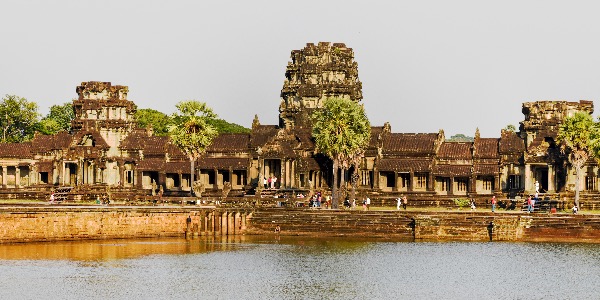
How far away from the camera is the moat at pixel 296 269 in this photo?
8119 centimetres

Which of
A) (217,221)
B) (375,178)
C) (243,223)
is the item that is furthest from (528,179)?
(217,221)

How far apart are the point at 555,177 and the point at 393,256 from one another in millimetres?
33291

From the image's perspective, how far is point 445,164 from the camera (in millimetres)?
133875

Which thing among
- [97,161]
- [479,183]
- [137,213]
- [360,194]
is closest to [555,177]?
[479,183]

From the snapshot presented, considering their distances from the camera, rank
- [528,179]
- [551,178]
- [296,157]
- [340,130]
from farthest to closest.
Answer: [296,157] < [528,179] < [551,178] < [340,130]

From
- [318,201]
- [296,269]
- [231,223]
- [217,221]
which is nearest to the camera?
[296,269]

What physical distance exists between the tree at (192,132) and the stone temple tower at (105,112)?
1678cm

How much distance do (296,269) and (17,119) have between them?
9957cm

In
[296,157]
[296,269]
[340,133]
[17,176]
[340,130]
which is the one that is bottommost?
[296,269]

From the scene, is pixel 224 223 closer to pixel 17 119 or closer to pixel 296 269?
pixel 296 269

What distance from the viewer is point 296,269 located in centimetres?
9112

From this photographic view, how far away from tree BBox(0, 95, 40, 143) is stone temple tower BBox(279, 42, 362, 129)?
52547 mm

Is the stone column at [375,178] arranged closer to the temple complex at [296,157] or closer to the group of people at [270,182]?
the temple complex at [296,157]

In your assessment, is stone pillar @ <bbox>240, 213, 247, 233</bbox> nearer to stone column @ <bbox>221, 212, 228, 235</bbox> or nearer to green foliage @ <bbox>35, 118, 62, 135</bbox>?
stone column @ <bbox>221, 212, 228, 235</bbox>
